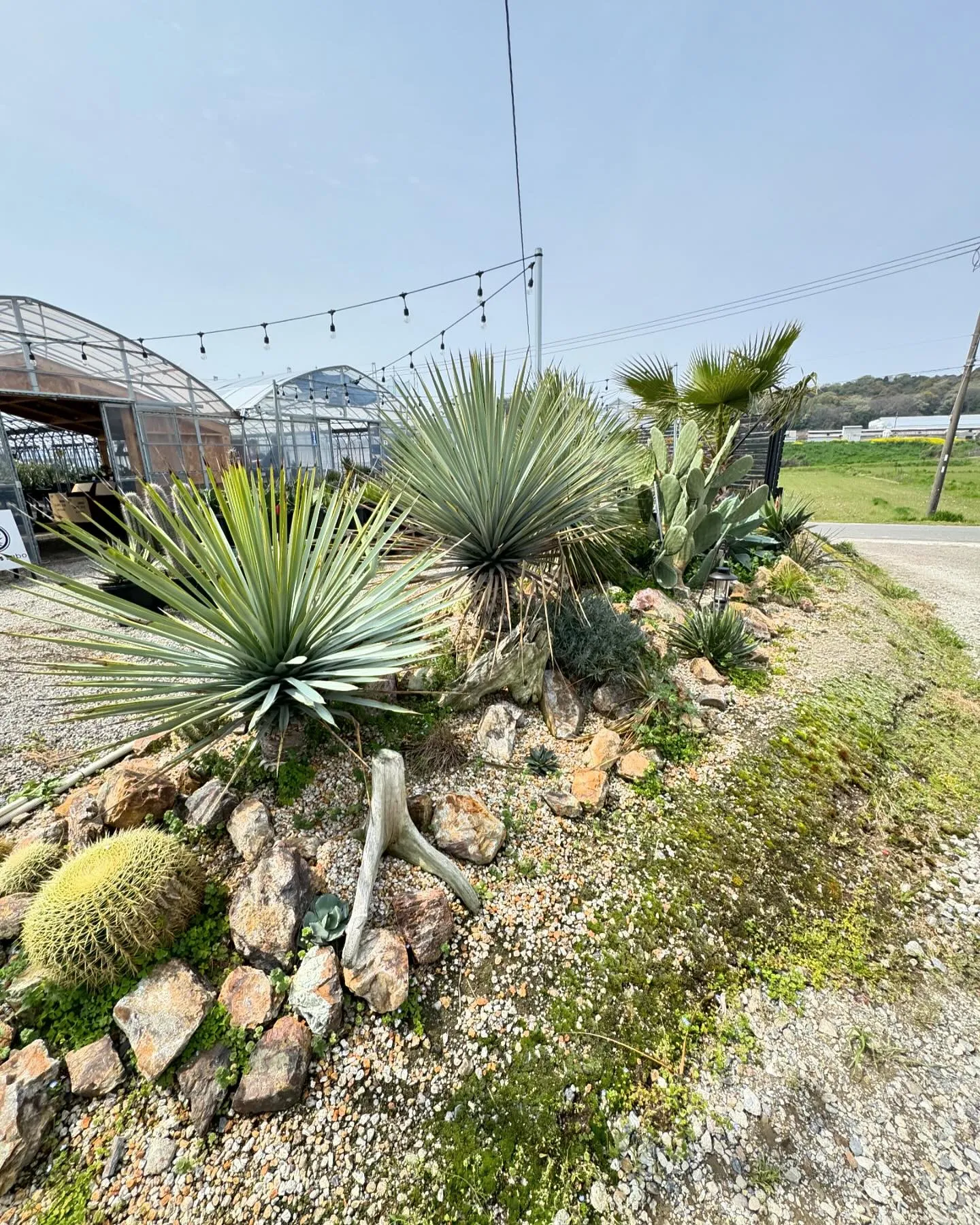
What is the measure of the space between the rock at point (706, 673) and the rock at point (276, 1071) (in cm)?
304

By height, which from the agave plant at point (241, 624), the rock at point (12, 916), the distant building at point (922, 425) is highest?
the distant building at point (922, 425)

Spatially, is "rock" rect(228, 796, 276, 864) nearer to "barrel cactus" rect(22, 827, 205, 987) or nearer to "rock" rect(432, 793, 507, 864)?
"barrel cactus" rect(22, 827, 205, 987)

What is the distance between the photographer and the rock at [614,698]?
3.13m

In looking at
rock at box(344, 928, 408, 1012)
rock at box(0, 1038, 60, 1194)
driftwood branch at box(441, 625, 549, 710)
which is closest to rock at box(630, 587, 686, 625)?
driftwood branch at box(441, 625, 549, 710)

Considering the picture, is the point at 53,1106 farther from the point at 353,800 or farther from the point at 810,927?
the point at 810,927

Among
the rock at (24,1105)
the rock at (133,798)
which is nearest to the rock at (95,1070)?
the rock at (24,1105)

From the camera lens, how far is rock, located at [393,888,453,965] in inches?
70.8

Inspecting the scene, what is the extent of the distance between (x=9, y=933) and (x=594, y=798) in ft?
7.71

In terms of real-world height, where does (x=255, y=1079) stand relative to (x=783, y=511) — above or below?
below

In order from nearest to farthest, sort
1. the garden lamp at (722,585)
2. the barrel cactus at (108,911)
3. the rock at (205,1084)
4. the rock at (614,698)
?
the rock at (205,1084) → the barrel cactus at (108,911) → the rock at (614,698) → the garden lamp at (722,585)

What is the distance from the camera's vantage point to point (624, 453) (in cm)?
371

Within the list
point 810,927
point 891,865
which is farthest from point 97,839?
point 891,865

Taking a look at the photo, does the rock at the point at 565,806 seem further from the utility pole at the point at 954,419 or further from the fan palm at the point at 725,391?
the utility pole at the point at 954,419

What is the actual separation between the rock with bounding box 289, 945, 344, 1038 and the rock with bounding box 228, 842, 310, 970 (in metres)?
0.10
